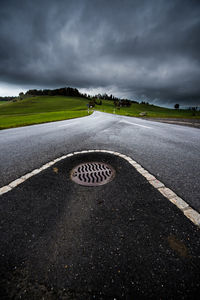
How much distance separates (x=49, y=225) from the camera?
6.09 ft

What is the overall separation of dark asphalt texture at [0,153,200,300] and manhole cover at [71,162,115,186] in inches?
11.7

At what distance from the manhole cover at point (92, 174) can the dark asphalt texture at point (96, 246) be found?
30cm

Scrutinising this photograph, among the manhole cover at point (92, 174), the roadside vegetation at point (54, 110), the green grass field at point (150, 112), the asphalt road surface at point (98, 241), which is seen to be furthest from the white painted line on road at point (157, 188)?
the green grass field at point (150, 112)

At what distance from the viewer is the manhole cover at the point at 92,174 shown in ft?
9.41

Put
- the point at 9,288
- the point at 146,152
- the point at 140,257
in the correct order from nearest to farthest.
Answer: the point at 9,288 → the point at 140,257 → the point at 146,152

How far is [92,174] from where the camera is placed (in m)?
3.14

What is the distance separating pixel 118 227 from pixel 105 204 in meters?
0.46

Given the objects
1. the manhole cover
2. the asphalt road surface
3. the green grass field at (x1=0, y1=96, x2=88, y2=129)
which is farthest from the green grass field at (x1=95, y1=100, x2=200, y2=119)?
the asphalt road surface

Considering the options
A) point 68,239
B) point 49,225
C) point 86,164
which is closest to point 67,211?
point 49,225

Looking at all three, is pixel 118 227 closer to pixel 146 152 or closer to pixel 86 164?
pixel 86 164

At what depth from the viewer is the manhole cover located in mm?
2869

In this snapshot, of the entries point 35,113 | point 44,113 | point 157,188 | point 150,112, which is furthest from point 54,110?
point 157,188

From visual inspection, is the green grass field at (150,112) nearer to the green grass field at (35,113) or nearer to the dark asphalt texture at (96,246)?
the green grass field at (35,113)

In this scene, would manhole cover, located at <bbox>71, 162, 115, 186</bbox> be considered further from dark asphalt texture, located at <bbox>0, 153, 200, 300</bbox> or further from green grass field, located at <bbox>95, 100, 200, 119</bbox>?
green grass field, located at <bbox>95, 100, 200, 119</bbox>
